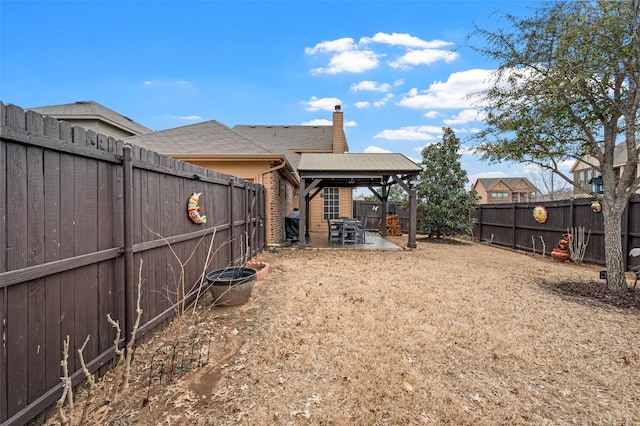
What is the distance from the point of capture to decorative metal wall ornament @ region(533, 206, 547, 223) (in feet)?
32.0

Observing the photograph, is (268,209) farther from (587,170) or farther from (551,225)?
(587,170)

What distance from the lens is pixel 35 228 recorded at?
1.85 metres

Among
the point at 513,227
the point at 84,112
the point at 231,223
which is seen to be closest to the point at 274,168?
the point at 231,223

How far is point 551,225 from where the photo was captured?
9.61 metres

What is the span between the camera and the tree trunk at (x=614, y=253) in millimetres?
5160

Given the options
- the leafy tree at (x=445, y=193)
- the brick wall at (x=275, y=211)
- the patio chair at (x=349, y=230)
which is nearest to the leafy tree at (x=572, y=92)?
the patio chair at (x=349, y=230)

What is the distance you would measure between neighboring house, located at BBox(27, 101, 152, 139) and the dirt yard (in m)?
13.6

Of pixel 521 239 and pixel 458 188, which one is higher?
pixel 458 188

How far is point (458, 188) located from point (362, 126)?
333 inches

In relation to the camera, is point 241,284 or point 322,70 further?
point 322,70

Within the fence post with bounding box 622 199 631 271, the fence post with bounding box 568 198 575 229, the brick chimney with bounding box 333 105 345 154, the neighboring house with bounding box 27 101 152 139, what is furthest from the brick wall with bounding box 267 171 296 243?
the fence post with bounding box 622 199 631 271

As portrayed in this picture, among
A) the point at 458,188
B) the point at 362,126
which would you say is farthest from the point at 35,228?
the point at 362,126

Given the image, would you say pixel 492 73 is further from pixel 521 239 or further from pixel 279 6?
pixel 521 239

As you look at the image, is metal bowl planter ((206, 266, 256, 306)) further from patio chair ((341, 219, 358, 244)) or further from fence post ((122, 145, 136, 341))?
patio chair ((341, 219, 358, 244))
